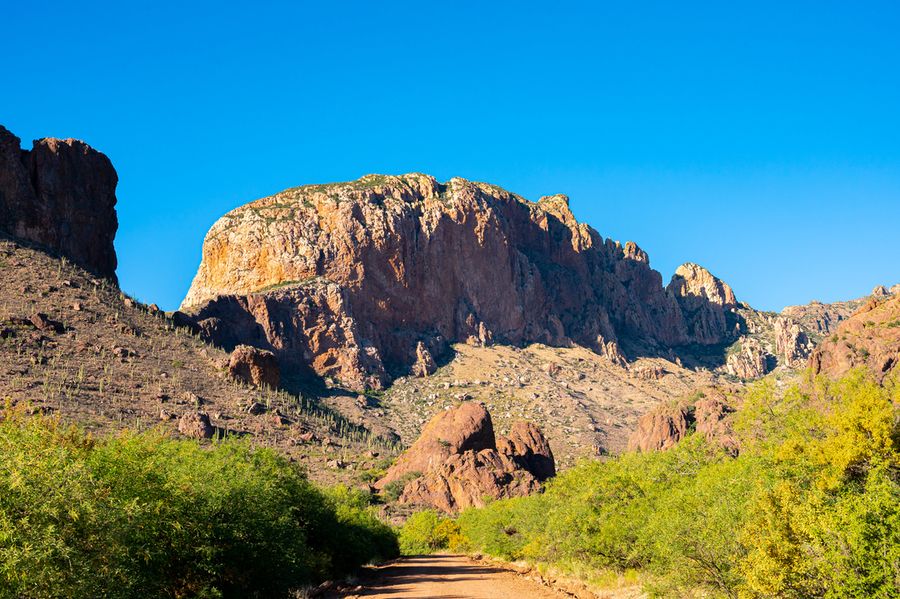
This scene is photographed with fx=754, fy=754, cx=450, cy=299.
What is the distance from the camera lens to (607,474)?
4431 cm

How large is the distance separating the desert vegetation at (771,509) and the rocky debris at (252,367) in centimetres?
6807

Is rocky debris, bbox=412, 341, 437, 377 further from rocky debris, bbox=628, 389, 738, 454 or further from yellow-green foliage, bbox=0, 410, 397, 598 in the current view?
yellow-green foliage, bbox=0, 410, 397, 598

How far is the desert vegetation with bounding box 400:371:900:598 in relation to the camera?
18.8 m

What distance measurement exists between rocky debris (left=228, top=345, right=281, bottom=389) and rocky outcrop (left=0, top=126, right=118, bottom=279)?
94.5 feet

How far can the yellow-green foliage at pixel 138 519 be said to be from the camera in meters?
15.9

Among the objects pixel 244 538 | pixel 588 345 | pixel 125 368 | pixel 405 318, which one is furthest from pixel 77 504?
pixel 588 345

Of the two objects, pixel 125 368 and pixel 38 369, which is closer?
pixel 38 369

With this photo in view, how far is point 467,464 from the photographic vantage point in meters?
86.2

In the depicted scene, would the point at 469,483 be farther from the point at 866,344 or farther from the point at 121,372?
the point at 866,344

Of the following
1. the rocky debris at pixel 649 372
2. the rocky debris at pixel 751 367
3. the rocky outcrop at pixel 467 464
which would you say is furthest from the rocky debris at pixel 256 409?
the rocky debris at pixel 751 367

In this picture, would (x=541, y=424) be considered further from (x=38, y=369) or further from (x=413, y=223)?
(x=38, y=369)

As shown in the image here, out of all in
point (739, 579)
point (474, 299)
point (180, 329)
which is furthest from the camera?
point (474, 299)

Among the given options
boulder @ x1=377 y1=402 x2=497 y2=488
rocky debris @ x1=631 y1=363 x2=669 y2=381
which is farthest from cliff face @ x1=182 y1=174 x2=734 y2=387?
boulder @ x1=377 y1=402 x2=497 y2=488

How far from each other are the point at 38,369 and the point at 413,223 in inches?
4336
